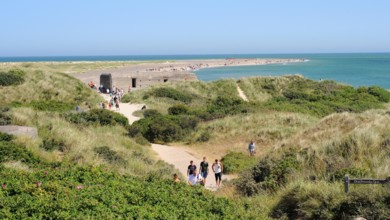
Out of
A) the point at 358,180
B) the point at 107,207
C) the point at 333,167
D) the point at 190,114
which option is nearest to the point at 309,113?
the point at 190,114

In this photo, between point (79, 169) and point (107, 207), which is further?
point (79, 169)

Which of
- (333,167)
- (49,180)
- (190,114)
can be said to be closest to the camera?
(49,180)

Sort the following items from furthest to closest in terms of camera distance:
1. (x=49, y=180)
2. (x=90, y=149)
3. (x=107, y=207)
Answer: (x=90, y=149) < (x=49, y=180) < (x=107, y=207)

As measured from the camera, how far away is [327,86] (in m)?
46.1

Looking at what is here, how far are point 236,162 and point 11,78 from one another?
21706 mm

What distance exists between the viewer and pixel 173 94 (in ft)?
130

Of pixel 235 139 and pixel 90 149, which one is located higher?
pixel 90 149

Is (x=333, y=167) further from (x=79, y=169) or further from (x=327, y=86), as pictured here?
(x=327, y=86)

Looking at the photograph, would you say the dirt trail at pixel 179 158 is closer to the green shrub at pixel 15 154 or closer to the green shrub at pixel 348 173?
the green shrub at pixel 348 173

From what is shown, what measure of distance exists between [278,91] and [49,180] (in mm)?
40369

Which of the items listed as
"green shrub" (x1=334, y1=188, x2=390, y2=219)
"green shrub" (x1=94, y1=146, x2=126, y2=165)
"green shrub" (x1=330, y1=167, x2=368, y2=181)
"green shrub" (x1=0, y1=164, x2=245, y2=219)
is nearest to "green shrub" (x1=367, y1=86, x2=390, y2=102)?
"green shrub" (x1=94, y1=146, x2=126, y2=165)

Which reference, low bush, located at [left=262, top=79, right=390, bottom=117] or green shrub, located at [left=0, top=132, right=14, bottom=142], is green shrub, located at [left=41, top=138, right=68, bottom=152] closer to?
green shrub, located at [left=0, top=132, right=14, bottom=142]

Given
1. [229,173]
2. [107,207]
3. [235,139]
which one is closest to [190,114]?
[235,139]

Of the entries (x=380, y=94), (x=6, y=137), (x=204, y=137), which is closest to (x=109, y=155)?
(x=6, y=137)
